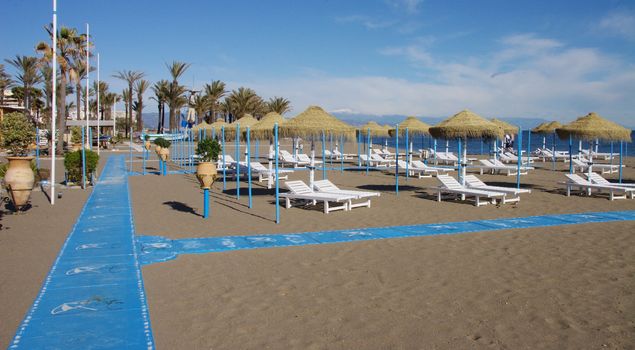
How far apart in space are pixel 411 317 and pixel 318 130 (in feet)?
24.0

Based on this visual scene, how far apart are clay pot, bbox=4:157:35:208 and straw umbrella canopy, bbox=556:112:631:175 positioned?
1416cm

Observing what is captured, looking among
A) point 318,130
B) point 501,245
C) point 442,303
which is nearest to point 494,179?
point 318,130

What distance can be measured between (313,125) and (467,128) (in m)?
3.98

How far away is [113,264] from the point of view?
6.55 metres

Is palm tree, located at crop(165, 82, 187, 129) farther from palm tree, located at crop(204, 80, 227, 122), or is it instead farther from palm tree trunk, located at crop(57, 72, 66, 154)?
palm tree trunk, located at crop(57, 72, 66, 154)

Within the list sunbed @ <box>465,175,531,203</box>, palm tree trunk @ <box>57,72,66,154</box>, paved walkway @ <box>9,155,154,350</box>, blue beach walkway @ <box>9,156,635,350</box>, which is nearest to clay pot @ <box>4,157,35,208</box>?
blue beach walkway @ <box>9,156,635,350</box>

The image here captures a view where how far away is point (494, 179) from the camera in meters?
19.5

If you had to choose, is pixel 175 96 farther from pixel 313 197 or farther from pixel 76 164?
pixel 313 197

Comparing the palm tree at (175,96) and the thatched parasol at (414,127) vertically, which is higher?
the palm tree at (175,96)

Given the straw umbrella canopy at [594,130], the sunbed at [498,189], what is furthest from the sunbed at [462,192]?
the straw umbrella canopy at [594,130]

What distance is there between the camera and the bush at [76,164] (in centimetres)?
1530

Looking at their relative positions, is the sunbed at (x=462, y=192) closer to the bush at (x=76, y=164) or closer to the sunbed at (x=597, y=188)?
the sunbed at (x=597, y=188)

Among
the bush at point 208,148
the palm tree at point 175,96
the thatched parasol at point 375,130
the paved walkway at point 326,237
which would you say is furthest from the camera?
the palm tree at point 175,96

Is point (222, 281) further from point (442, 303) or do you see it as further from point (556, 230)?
point (556, 230)
